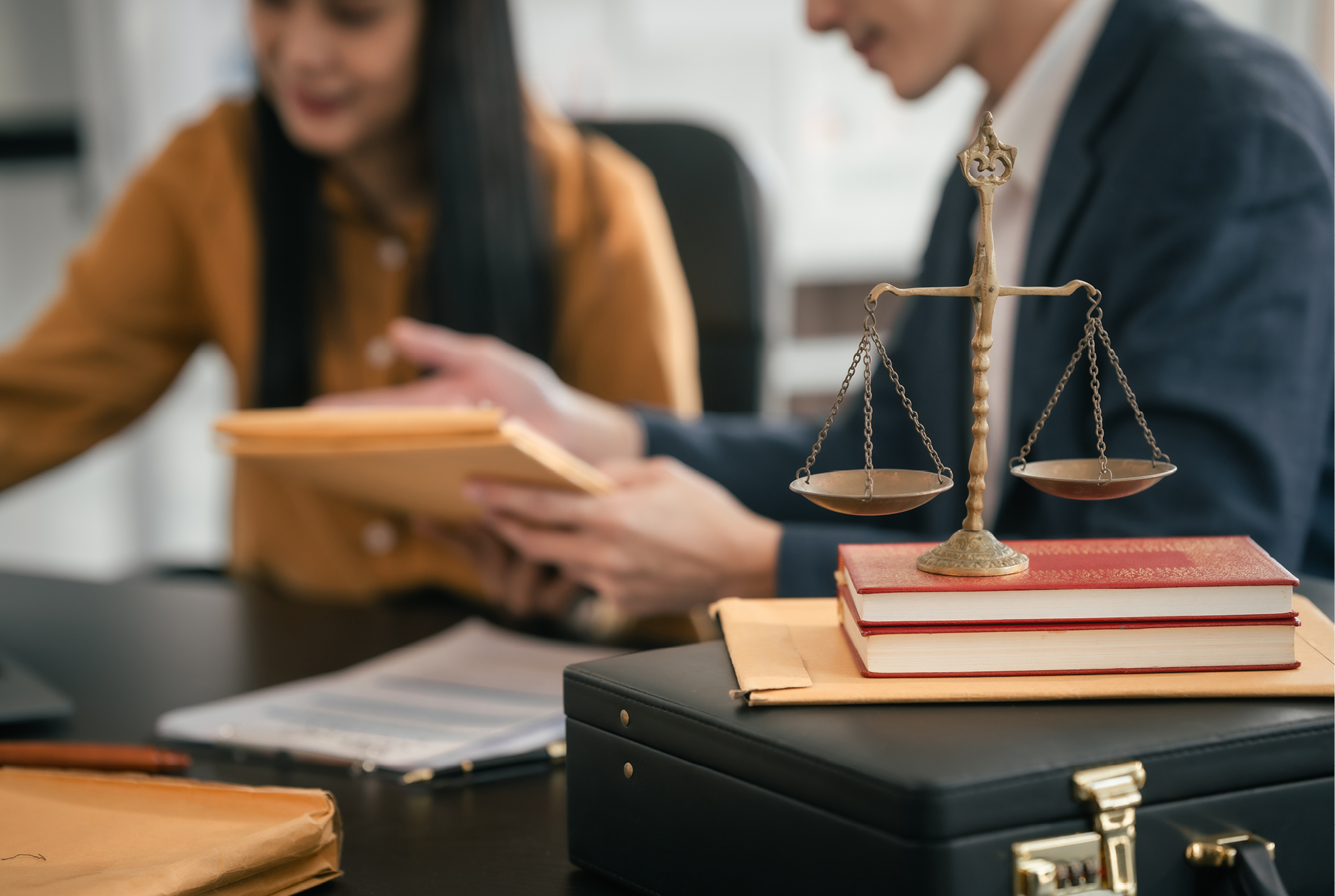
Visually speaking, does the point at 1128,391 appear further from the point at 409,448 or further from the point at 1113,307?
the point at 409,448

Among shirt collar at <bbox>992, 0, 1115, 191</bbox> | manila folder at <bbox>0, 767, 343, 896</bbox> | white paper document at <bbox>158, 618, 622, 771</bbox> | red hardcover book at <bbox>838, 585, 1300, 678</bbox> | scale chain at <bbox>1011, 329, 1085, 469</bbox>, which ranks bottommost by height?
white paper document at <bbox>158, 618, 622, 771</bbox>

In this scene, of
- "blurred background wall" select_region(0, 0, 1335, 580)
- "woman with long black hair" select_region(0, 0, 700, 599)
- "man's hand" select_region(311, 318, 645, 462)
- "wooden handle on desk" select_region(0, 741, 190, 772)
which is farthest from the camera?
"blurred background wall" select_region(0, 0, 1335, 580)

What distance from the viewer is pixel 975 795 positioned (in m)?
0.40

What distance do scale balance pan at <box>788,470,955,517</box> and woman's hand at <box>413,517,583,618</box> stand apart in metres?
0.69

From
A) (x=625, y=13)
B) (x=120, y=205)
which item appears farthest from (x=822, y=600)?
(x=625, y=13)

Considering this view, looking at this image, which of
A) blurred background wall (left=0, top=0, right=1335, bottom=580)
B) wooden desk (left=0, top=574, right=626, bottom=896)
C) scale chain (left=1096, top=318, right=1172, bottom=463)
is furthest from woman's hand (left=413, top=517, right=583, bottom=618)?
blurred background wall (left=0, top=0, right=1335, bottom=580)

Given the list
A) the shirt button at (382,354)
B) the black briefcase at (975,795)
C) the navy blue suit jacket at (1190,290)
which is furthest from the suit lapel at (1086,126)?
the shirt button at (382,354)

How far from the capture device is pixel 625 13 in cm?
273

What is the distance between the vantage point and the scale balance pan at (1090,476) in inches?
19.5

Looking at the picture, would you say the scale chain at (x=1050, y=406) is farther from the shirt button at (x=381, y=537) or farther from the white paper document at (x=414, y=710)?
the shirt button at (x=381, y=537)

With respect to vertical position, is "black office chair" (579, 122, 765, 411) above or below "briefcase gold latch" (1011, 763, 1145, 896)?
above

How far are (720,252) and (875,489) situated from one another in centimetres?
107

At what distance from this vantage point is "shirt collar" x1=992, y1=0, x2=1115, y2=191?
0.86 meters

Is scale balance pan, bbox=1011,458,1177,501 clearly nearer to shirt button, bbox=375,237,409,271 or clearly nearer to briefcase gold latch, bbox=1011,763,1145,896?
briefcase gold latch, bbox=1011,763,1145,896
